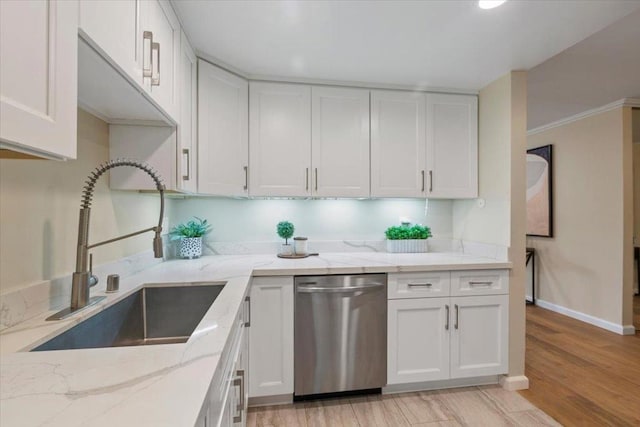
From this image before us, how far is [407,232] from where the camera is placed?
2662mm

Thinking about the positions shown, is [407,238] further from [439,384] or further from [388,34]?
[388,34]

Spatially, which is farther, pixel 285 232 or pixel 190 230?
pixel 285 232

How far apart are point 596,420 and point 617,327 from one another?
6.54 feet

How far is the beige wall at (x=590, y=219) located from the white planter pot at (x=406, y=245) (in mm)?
2330

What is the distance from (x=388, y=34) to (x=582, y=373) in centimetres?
290

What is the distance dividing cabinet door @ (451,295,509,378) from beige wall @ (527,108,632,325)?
2.08 m

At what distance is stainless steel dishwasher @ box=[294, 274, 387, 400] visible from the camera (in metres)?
1.99

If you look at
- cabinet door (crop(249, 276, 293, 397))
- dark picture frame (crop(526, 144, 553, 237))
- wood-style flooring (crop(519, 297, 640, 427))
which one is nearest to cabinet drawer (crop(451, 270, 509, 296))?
wood-style flooring (crop(519, 297, 640, 427))

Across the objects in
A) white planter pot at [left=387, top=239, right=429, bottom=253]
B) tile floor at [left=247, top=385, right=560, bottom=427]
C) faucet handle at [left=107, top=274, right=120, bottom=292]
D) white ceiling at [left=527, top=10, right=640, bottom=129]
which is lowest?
tile floor at [left=247, top=385, right=560, bottom=427]

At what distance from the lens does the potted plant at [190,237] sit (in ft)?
7.50

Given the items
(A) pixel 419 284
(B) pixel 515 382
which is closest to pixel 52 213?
(A) pixel 419 284

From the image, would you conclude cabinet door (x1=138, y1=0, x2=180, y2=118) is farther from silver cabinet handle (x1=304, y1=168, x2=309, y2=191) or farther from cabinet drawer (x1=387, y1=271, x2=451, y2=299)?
cabinet drawer (x1=387, y1=271, x2=451, y2=299)

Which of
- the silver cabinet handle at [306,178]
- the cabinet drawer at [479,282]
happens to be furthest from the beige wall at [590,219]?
the silver cabinet handle at [306,178]

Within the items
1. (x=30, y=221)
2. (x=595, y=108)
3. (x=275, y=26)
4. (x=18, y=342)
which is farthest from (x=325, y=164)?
(x=595, y=108)
